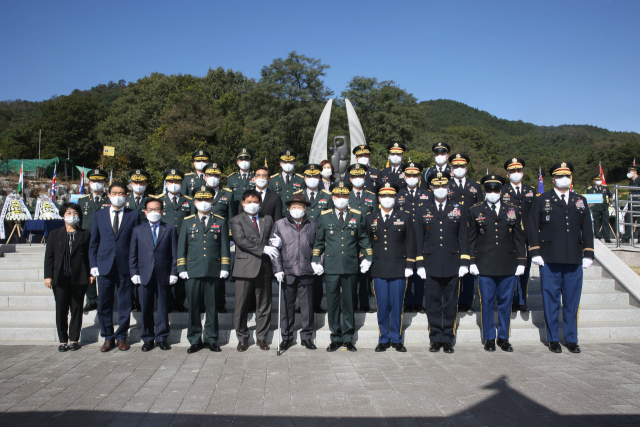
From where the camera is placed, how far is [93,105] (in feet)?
208

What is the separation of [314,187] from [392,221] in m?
1.99

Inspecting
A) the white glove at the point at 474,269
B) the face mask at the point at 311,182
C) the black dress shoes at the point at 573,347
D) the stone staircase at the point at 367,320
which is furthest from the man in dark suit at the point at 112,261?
the black dress shoes at the point at 573,347

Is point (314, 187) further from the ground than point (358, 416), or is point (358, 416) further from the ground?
point (314, 187)

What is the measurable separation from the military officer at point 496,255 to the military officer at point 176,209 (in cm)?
456

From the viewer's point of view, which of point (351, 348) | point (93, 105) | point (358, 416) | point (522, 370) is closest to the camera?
point (358, 416)

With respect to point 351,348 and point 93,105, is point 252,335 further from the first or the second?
point 93,105

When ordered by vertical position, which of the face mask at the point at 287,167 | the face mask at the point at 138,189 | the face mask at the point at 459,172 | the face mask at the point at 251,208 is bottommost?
the face mask at the point at 251,208

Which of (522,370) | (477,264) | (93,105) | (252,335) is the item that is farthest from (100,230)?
(93,105)

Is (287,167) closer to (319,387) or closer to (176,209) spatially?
(176,209)

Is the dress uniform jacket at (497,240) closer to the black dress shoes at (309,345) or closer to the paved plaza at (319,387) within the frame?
the paved plaza at (319,387)

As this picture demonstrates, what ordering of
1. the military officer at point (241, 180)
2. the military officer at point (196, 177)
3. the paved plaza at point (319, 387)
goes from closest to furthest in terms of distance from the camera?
the paved plaza at point (319, 387) < the military officer at point (196, 177) < the military officer at point (241, 180)

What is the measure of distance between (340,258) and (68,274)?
387 cm

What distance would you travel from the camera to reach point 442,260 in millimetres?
6297

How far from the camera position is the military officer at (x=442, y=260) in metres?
6.29
